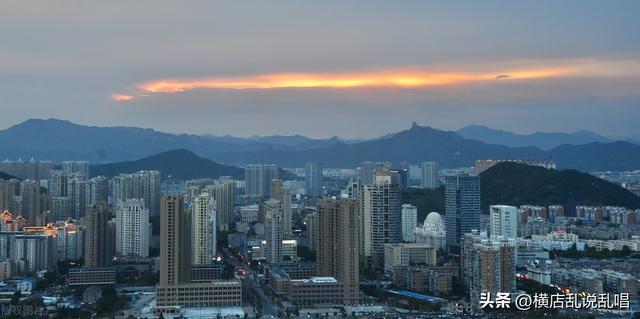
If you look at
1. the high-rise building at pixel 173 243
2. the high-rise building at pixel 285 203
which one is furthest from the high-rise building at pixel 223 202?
the high-rise building at pixel 173 243

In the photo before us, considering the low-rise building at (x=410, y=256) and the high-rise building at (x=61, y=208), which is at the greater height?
the high-rise building at (x=61, y=208)

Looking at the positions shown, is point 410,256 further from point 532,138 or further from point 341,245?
A: point 532,138

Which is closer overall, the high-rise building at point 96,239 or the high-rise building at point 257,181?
the high-rise building at point 96,239

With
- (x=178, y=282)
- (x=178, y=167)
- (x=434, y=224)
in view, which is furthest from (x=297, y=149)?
(x=178, y=282)

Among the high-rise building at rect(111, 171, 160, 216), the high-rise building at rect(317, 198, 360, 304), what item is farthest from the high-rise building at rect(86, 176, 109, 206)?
the high-rise building at rect(317, 198, 360, 304)

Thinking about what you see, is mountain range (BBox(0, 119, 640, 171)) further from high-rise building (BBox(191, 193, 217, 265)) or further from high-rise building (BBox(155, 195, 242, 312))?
high-rise building (BBox(155, 195, 242, 312))

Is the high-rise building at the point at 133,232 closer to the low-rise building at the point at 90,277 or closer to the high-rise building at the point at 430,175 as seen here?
the low-rise building at the point at 90,277

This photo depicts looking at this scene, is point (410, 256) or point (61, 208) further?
point (61, 208)
